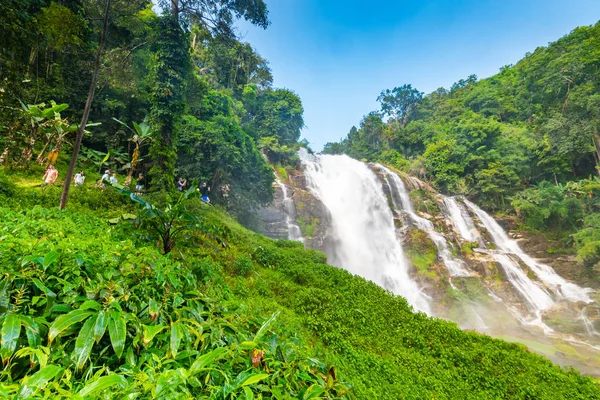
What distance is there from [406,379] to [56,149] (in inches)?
378

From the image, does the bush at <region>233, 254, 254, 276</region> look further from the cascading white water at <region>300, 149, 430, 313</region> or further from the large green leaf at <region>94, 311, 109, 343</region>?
the cascading white water at <region>300, 149, 430, 313</region>

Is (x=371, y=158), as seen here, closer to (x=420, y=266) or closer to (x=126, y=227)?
(x=420, y=266)

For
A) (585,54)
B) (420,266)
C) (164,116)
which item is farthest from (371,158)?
(164,116)

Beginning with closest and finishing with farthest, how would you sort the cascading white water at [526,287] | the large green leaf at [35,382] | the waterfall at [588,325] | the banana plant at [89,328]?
the large green leaf at [35,382] < the banana plant at [89,328] < the waterfall at [588,325] < the cascading white water at [526,287]

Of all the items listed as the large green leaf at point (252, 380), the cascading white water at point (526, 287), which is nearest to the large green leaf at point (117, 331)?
the large green leaf at point (252, 380)

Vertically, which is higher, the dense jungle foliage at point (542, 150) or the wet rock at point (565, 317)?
the dense jungle foliage at point (542, 150)

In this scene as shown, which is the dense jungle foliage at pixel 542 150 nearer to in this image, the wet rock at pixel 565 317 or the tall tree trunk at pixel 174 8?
the wet rock at pixel 565 317

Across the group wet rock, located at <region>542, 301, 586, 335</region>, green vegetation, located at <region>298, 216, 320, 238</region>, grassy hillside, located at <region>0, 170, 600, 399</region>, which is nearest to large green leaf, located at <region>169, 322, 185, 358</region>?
grassy hillside, located at <region>0, 170, 600, 399</region>

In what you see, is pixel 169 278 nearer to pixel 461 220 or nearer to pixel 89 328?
pixel 89 328

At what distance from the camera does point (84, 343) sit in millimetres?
1184

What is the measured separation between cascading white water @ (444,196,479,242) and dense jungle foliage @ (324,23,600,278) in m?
2.71

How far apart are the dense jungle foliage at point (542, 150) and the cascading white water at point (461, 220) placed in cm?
271

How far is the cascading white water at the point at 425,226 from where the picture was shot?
1472 centimetres

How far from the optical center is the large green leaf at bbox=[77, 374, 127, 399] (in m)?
0.94
